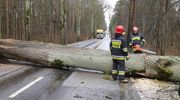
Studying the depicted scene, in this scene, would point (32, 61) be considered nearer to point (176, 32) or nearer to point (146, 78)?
point (146, 78)

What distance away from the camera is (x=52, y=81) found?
432 inches

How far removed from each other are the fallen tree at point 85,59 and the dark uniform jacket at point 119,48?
0.92m

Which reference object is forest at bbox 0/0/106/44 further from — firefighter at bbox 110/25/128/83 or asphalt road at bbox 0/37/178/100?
firefighter at bbox 110/25/128/83

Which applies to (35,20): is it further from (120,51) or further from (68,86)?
(68,86)

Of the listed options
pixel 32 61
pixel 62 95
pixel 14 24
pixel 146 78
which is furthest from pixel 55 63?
pixel 14 24

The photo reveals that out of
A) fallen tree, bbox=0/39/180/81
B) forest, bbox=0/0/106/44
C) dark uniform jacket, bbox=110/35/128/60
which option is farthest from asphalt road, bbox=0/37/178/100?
forest, bbox=0/0/106/44

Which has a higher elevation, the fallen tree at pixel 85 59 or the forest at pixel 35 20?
the forest at pixel 35 20

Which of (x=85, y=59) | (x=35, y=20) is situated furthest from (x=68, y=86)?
(x=35, y=20)

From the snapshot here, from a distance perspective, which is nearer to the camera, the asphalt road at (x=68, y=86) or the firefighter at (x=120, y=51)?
the asphalt road at (x=68, y=86)

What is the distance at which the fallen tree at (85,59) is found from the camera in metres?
11.9

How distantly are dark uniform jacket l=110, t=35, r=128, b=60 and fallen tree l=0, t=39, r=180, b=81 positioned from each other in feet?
3.02

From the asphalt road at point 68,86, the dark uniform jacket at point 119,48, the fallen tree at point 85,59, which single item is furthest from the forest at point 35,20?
the dark uniform jacket at point 119,48

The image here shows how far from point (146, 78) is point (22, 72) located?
4576mm

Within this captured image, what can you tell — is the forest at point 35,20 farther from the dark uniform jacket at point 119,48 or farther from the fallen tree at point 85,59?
the dark uniform jacket at point 119,48
